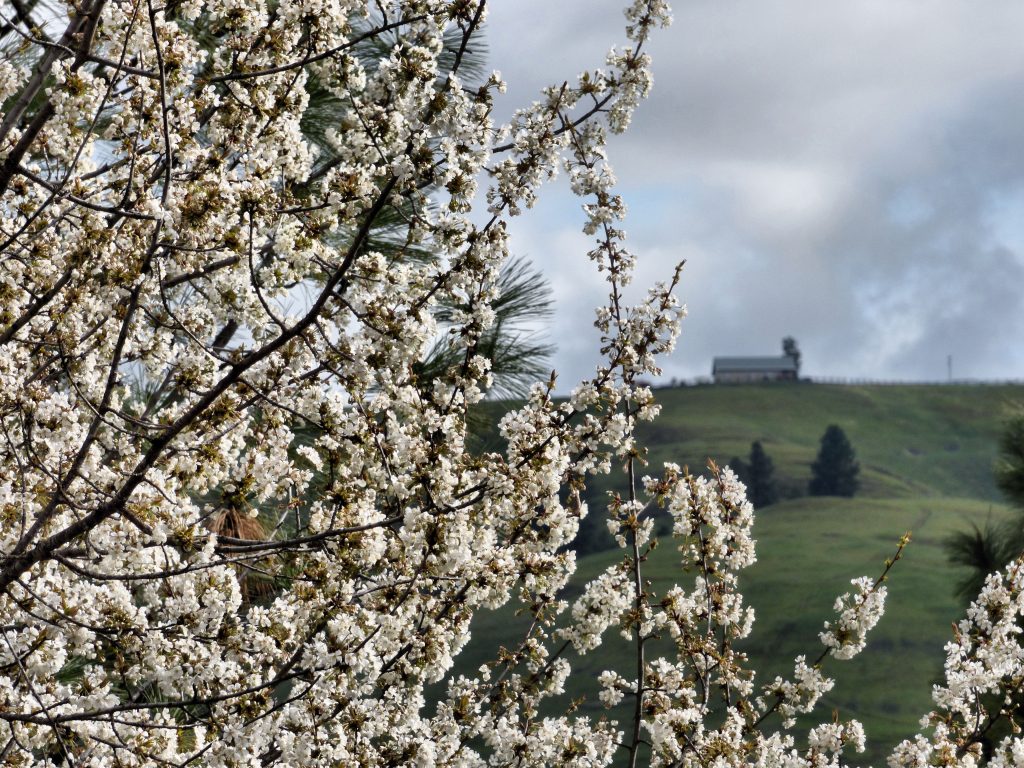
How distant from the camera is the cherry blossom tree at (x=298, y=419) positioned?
17.4ft

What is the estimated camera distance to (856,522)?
119375 mm

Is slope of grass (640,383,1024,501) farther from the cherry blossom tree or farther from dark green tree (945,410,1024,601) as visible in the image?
the cherry blossom tree

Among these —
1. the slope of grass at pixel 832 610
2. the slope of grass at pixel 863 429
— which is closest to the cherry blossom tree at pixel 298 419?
the slope of grass at pixel 832 610

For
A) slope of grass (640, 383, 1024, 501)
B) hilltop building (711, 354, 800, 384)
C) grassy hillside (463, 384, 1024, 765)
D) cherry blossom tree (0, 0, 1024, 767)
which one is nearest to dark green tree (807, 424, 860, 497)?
grassy hillside (463, 384, 1024, 765)

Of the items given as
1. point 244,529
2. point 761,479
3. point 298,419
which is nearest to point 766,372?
point 761,479

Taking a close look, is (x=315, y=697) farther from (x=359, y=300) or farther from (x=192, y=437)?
(x=359, y=300)

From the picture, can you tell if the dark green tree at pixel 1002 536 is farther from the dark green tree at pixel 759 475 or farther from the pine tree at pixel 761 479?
the dark green tree at pixel 759 475

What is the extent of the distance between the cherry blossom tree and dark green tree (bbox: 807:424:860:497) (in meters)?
134

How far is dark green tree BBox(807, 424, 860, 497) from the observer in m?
137

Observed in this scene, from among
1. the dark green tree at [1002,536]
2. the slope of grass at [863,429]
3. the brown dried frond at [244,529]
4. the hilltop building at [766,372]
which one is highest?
the hilltop building at [766,372]

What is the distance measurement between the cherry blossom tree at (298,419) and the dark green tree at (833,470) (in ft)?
440

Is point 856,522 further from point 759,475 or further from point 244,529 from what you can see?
point 244,529

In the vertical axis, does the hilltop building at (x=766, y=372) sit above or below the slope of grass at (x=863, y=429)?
above

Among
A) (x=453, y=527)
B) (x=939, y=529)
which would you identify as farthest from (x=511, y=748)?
(x=939, y=529)
